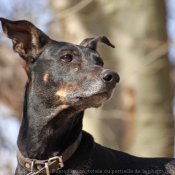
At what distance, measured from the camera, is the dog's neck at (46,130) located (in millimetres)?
5828

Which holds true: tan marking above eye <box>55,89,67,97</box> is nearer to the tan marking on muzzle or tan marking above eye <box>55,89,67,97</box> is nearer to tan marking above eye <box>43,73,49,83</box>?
the tan marking on muzzle

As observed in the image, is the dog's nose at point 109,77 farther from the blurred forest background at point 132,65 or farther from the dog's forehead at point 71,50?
the blurred forest background at point 132,65

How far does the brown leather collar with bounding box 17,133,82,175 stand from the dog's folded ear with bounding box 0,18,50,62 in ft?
3.40

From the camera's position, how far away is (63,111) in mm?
5883

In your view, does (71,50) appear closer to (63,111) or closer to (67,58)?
(67,58)

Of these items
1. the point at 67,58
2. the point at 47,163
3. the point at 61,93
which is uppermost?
the point at 67,58

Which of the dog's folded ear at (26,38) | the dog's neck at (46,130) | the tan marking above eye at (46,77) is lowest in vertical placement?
the dog's neck at (46,130)

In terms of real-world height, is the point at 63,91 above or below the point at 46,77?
below

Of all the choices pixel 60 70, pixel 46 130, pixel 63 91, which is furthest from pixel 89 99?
pixel 46 130

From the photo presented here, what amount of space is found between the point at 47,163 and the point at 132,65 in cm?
598

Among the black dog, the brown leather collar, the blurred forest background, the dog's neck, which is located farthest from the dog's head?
the blurred forest background

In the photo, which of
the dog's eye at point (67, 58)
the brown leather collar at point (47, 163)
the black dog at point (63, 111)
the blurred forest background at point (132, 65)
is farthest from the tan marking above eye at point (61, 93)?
the blurred forest background at point (132, 65)

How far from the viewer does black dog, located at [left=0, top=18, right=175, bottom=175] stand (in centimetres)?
570

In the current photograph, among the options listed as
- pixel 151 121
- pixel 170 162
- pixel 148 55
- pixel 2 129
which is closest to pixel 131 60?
pixel 148 55
